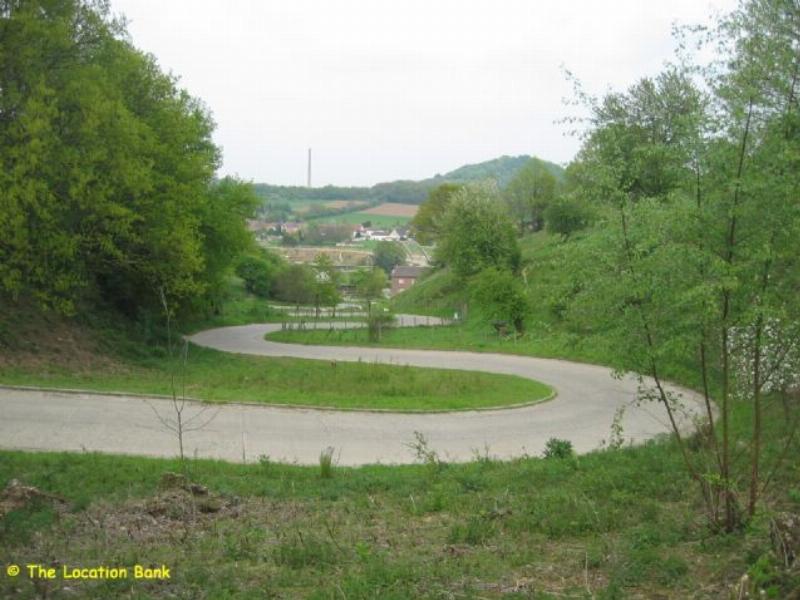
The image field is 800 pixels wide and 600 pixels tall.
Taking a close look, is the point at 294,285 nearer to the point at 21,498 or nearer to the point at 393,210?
the point at 21,498

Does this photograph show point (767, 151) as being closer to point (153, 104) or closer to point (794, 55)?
point (794, 55)

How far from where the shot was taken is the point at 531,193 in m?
67.6

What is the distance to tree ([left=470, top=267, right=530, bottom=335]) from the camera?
104 ft

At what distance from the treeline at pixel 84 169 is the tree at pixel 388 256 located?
66.1 metres

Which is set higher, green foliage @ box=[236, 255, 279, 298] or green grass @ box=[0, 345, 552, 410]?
green foliage @ box=[236, 255, 279, 298]

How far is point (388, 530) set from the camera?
703 centimetres

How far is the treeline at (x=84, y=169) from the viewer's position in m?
18.0

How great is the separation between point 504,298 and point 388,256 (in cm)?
6236

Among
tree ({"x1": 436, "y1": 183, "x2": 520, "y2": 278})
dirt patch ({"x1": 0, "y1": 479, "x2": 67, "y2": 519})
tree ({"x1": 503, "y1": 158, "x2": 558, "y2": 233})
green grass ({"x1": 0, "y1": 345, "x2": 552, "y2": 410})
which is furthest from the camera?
tree ({"x1": 503, "y1": 158, "x2": 558, "y2": 233})

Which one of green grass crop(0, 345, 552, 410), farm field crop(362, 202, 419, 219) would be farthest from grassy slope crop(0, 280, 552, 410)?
farm field crop(362, 202, 419, 219)

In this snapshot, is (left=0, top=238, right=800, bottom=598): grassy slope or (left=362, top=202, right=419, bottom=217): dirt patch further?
(left=362, top=202, right=419, bottom=217): dirt patch

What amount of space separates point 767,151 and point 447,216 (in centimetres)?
4568

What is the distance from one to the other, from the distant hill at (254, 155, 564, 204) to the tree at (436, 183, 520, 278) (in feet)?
281

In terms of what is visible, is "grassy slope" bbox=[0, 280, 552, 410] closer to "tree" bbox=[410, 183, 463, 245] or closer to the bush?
the bush
